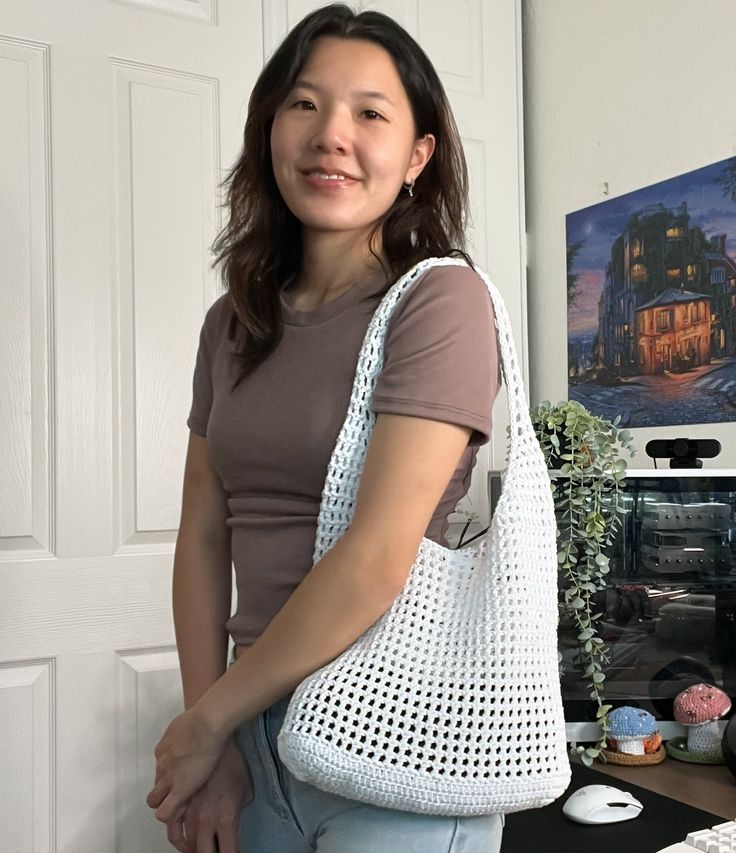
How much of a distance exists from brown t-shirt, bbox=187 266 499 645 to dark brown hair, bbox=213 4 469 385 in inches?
1.4

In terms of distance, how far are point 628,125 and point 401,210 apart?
119cm

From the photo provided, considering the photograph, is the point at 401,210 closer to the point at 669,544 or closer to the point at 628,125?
the point at 669,544

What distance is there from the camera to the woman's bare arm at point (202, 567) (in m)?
0.90

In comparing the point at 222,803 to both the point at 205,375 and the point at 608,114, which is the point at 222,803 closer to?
the point at 205,375

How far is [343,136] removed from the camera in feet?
2.60

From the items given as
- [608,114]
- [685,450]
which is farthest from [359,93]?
[608,114]

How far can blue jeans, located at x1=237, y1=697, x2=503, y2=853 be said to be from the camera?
0.68m

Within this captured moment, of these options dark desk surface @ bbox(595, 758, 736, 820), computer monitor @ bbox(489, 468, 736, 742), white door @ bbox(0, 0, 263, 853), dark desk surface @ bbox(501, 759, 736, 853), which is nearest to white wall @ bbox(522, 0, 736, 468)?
computer monitor @ bbox(489, 468, 736, 742)

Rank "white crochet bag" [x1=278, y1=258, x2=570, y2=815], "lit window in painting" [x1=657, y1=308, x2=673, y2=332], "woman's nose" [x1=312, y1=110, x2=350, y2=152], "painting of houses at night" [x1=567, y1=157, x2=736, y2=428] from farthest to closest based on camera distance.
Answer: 1. "lit window in painting" [x1=657, y1=308, x2=673, y2=332]
2. "painting of houses at night" [x1=567, y1=157, x2=736, y2=428]
3. "woman's nose" [x1=312, y1=110, x2=350, y2=152]
4. "white crochet bag" [x1=278, y1=258, x2=570, y2=815]

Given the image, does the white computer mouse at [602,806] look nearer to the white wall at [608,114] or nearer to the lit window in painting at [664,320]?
the white wall at [608,114]

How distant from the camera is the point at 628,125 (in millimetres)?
1876

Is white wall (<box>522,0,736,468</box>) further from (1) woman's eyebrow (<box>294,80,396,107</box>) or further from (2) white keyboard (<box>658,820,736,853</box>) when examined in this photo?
(1) woman's eyebrow (<box>294,80,396,107</box>)

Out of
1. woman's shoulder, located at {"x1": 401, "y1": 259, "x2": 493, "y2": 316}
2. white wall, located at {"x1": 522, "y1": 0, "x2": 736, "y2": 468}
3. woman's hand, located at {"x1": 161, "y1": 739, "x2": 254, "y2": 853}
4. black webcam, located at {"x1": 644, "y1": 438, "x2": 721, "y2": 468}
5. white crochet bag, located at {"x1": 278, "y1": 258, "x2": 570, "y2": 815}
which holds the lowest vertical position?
woman's hand, located at {"x1": 161, "y1": 739, "x2": 254, "y2": 853}

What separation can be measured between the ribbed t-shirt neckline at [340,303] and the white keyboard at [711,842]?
0.64 metres
